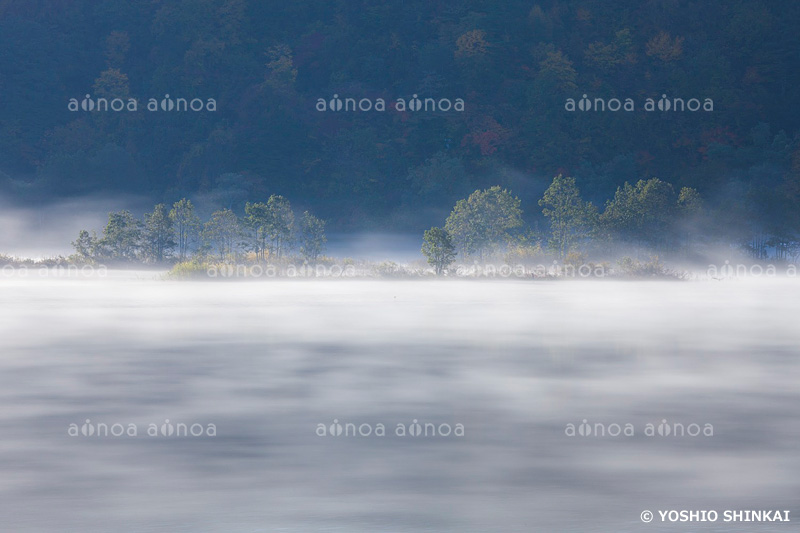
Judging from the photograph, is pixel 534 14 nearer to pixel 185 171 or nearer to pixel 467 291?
pixel 185 171

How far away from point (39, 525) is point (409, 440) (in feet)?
10.6

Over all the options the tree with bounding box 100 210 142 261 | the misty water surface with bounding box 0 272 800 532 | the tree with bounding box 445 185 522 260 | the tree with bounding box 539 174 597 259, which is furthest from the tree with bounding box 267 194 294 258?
the misty water surface with bounding box 0 272 800 532

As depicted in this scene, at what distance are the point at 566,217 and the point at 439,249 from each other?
16.9 feet

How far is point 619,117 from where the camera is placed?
5691cm

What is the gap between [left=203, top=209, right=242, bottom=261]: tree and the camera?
34.3 metres

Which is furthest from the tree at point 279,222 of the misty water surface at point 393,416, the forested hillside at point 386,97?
the forested hillside at point 386,97

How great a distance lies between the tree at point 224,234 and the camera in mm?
34312

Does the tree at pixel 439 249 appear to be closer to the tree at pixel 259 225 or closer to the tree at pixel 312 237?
the tree at pixel 312 237

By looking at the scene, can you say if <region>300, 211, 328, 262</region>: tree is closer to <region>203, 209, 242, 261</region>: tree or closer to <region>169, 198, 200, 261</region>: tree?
<region>203, 209, 242, 261</region>: tree

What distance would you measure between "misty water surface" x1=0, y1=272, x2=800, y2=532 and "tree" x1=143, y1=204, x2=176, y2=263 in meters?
14.7

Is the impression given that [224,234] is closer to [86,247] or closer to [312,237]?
[312,237]

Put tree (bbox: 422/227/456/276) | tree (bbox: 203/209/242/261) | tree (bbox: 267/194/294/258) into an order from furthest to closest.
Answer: tree (bbox: 203/209/242/261)
tree (bbox: 267/194/294/258)
tree (bbox: 422/227/456/276)

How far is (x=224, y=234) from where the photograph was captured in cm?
3459

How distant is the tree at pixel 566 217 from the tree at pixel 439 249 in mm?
4024
